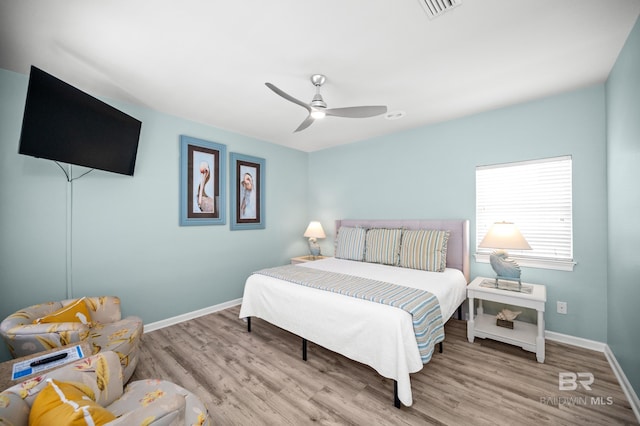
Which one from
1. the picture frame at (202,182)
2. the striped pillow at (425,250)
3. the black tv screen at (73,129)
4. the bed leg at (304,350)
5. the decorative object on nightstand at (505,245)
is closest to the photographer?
the black tv screen at (73,129)

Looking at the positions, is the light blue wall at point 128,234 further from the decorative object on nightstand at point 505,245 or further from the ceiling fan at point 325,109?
the decorative object on nightstand at point 505,245

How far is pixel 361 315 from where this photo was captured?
6.61 feet

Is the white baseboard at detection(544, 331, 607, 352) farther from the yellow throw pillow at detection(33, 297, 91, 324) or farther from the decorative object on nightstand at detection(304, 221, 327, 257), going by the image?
the yellow throw pillow at detection(33, 297, 91, 324)

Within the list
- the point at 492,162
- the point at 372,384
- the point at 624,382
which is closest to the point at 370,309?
the point at 372,384

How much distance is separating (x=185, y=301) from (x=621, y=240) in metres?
4.57

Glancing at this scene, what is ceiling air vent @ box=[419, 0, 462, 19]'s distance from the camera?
1.57 m

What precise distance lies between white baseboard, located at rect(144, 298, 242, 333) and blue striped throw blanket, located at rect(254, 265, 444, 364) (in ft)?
4.99

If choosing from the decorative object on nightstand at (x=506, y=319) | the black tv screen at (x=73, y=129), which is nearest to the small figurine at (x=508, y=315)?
the decorative object on nightstand at (x=506, y=319)

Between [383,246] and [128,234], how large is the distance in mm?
3183

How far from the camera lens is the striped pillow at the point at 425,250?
310 cm

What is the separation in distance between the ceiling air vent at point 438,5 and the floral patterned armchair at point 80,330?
3232 millimetres

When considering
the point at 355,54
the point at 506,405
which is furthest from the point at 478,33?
the point at 506,405

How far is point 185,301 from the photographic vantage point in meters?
3.46

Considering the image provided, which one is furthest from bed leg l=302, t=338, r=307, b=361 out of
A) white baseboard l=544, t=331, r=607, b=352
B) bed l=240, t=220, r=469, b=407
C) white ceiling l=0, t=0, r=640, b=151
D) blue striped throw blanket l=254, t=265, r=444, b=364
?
white baseboard l=544, t=331, r=607, b=352
